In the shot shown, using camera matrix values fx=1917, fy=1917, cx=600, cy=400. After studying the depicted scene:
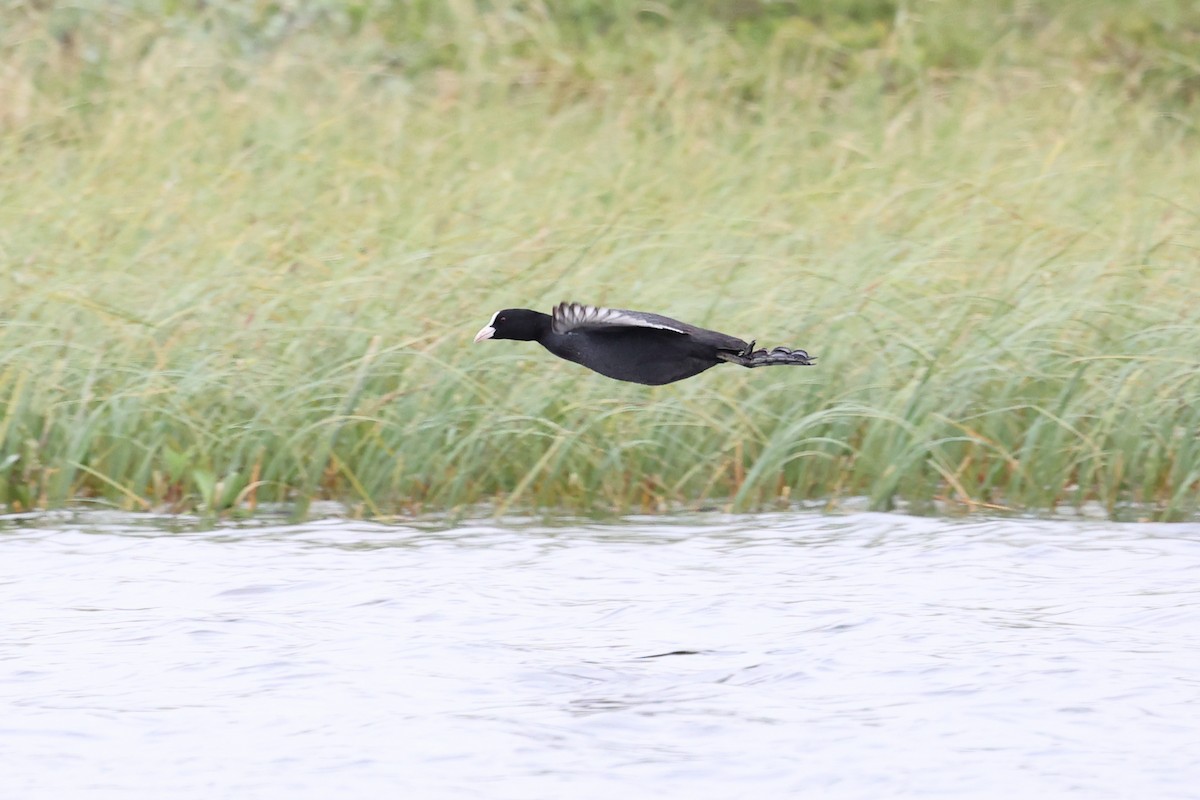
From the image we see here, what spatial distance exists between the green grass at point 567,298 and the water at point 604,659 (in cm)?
38

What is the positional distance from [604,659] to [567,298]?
299cm

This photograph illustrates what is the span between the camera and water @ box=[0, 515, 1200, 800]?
4.56 metres

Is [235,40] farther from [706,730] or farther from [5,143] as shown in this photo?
[706,730]

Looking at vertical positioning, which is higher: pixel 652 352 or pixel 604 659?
pixel 652 352

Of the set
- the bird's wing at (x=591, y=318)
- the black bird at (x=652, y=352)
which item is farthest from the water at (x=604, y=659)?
the bird's wing at (x=591, y=318)

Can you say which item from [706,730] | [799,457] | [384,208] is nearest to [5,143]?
[384,208]

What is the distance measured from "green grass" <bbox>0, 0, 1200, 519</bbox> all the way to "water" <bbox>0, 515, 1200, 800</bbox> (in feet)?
1.25

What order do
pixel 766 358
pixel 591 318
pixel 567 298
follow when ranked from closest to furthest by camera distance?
pixel 591 318, pixel 766 358, pixel 567 298

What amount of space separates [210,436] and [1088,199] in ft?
16.4

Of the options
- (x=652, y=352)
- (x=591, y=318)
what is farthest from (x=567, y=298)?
(x=591, y=318)

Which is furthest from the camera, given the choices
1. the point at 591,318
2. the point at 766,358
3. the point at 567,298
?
the point at 567,298

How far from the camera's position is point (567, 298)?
8.23m

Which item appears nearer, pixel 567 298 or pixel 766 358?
pixel 766 358

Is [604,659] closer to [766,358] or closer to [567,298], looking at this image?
[766,358]
